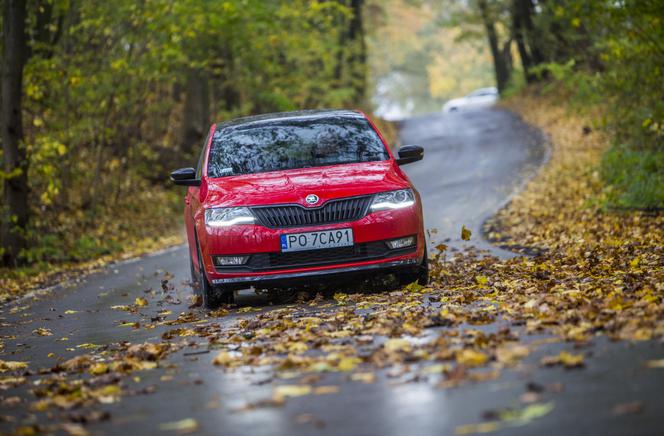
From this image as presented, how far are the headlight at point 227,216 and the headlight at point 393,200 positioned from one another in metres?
1.10

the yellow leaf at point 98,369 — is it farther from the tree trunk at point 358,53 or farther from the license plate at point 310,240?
the tree trunk at point 358,53

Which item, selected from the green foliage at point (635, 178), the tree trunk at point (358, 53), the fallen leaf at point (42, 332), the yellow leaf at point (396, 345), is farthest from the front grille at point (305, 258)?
the tree trunk at point (358, 53)

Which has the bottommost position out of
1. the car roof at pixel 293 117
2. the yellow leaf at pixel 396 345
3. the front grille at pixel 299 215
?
the yellow leaf at pixel 396 345

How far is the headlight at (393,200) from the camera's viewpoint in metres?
9.27

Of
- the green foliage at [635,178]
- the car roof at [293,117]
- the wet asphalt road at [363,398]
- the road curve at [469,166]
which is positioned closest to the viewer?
the wet asphalt road at [363,398]

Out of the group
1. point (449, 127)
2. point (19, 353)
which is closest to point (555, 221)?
point (19, 353)

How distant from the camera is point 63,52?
67.9 feet

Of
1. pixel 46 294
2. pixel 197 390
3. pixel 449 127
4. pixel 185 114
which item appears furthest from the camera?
pixel 449 127

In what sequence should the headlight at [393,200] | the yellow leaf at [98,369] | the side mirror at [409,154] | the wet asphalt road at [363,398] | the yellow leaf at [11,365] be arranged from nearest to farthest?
the wet asphalt road at [363,398] → the yellow leaf at [98,369] → the yellow leaf at [11,365] → the headlight at [393,200] → the side mirror at [409,154]

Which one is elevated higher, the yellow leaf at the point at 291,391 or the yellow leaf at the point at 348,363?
the yellow leaf at the point at 291,391

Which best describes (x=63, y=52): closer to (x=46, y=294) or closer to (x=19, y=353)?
(x=46, y=294)

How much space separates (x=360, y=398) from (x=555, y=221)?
11278 millimetres

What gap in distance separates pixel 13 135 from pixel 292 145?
8057mm

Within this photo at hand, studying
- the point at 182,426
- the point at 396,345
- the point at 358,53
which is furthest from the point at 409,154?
the point at 358,53
